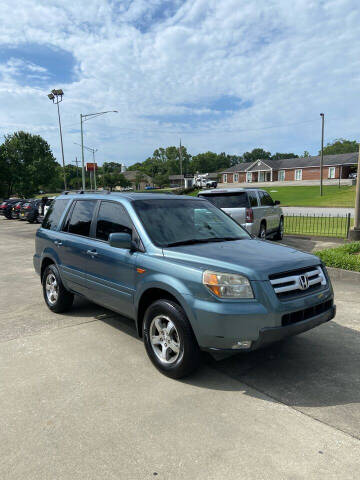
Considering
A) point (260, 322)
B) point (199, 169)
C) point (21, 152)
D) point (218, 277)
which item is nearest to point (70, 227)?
point (218, 277)

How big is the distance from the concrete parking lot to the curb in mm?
2679

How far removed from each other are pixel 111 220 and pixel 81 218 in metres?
0.83

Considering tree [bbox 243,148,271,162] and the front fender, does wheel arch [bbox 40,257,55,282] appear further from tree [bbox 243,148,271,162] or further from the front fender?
tree [bbox 243,148,271,162]

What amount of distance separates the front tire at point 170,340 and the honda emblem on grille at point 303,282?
1136mm

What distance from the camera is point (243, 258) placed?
3.66 metres

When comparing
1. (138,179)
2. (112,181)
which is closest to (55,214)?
(112,181)

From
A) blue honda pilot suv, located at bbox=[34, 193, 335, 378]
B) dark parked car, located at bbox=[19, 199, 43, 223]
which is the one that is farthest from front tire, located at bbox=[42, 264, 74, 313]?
dark parked car, located at bbox=[19, 199, 43, 223]

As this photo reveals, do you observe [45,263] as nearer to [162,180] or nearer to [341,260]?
[341,260]

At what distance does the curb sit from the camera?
7500 mm

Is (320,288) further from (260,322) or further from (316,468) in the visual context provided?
(316,468)

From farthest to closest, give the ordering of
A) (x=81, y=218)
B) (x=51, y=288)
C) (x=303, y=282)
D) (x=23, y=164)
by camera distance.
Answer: (x=23, y=164)
(x=51, y=288)
(x=81, y=218)
(x=303, y=282)

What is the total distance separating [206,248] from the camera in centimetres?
399

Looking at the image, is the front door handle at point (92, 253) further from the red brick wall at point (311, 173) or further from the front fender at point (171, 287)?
the red brick wall at point (311, 173)

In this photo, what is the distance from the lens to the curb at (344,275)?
7.50 m
